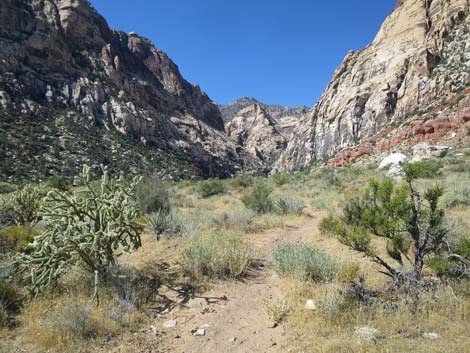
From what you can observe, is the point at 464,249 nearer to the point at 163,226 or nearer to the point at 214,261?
the point at 214,261

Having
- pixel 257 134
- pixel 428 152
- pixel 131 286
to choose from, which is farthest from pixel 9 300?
pixel 257 134

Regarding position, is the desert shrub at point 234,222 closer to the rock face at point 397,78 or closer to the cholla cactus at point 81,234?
the cholla cactus at point 81,234

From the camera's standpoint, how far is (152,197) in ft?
34.1

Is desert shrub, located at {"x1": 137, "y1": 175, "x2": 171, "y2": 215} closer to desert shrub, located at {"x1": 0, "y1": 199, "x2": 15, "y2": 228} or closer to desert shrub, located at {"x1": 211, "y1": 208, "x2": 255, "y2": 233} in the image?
desert shrub, located at {"x1": 211, "y1": 208, "x2": 255, "y2": 233}

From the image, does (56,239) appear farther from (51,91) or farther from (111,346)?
(51,91)

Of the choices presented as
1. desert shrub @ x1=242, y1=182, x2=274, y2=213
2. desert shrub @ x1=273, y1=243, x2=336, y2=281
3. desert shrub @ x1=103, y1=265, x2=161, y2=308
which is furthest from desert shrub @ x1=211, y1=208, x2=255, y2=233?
desert shrub @ x1=103, y1=265, x2=161, y2=308

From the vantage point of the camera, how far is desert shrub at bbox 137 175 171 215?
10.2 m

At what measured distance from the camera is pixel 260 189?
12031 millimetres

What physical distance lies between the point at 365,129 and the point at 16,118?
212 feet

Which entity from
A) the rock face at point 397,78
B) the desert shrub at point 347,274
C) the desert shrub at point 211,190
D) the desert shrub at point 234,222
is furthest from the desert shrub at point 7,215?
the rock face at point 397,78

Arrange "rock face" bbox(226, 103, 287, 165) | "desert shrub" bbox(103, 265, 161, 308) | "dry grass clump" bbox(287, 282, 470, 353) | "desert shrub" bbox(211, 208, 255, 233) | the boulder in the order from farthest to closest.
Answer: "rock face" bbox(226, 103, 287, 165), the boulder, "desert shrub" bbox(211, 208, 255, 233), "desert shrub" bbox(103, 265, 161, 308), "dry grass clump" bbox(287, 282, 470, 353)

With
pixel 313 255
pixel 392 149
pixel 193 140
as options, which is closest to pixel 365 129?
pixel 392 149

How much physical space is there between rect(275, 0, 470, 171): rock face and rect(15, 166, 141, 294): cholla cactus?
1673 inches

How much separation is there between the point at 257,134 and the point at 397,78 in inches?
3501
